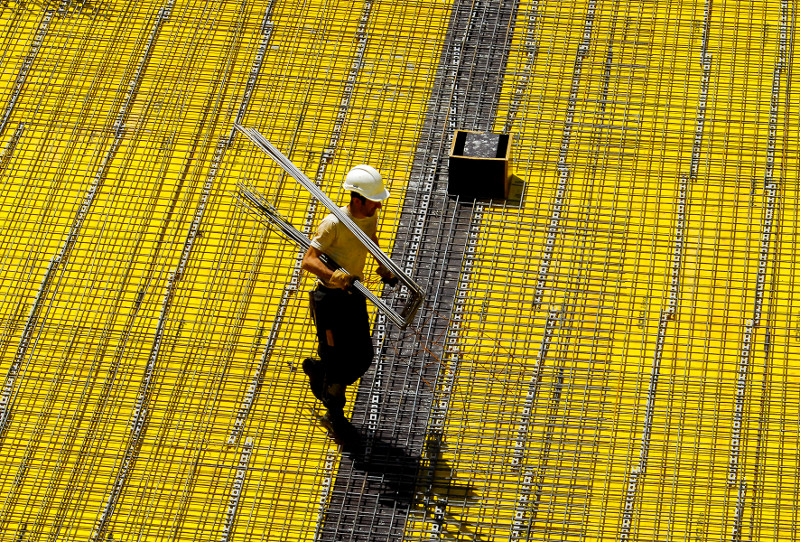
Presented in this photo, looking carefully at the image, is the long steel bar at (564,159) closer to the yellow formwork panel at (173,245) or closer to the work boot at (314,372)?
the yellow formwork panel at (173,245)

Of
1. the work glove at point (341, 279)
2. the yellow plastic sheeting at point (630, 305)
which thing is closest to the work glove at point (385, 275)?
the work glove at point (341, 279)

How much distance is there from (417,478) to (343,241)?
1.90 meters

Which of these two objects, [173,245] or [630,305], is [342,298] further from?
[630,305]

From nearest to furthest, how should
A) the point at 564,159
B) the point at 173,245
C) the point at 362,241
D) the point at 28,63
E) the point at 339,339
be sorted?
the point at 362,241, the point at 339,339, the point at 173,245, the point at 564,159, the point at 28,63

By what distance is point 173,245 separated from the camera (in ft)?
30.8

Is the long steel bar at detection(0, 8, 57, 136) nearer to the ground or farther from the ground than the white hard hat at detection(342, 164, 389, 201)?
farther from the ground

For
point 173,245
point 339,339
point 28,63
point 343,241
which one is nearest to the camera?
point 343,241

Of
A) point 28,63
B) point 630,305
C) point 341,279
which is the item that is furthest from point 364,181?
point 28,63

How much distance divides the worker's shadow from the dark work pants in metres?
0.45

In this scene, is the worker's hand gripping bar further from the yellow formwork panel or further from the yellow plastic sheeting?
the yellow plastic sheeting

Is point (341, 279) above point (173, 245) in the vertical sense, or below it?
below

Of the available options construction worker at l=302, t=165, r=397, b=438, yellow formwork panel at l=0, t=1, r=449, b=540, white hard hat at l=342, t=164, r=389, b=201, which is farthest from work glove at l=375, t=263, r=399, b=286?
yellow formwork panel at l=0, t=1, r=449, b=540

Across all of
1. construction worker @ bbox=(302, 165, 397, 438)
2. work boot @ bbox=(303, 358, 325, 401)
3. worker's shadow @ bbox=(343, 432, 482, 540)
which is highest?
construction worker @ bbox=(302, 165, 397, 438)

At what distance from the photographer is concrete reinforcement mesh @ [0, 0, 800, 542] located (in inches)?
311
